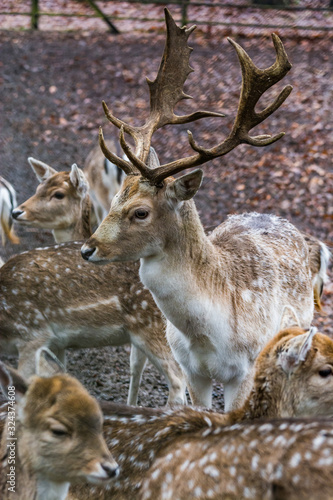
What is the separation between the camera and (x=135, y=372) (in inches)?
239

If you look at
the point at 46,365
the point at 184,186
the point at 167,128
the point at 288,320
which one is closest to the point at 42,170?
the point at 184,186

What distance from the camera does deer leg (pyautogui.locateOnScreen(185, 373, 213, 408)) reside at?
476cm

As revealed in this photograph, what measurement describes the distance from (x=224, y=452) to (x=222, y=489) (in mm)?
159

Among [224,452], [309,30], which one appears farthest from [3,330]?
[309,30]

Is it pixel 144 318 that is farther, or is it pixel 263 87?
pixel 144 318

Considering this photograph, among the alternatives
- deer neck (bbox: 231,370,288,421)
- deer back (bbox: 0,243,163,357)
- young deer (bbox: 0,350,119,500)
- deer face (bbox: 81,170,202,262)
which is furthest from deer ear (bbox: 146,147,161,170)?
young deer (bbox: 0,350,119,500)

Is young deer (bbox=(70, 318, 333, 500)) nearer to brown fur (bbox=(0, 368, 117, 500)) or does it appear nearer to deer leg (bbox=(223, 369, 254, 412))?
brown fur (bbox=(0, 368, 117, 500))

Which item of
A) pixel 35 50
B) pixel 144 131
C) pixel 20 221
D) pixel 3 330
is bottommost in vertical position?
pixel 3 330

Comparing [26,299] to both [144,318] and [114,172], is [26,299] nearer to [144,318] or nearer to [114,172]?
[144,318]

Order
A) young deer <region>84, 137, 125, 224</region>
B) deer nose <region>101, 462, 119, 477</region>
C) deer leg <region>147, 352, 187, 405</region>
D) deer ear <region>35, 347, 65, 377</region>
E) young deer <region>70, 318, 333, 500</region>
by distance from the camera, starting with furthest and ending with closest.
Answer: young deer <region>84, 137, 125, 224</region>, deer leg <region>147, 352, 187, 405</region>, deer ear <region>35, 347, 65, 377</region>, deer nose <region>101, 462, 119, 477</region>, young deer <region>70, 318, 333, 500</region>

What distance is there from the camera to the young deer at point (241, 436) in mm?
2855

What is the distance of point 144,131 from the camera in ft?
16.8

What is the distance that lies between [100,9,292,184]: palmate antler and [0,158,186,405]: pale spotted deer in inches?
50.7

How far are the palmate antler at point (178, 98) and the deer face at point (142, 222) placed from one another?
0.10 meters
